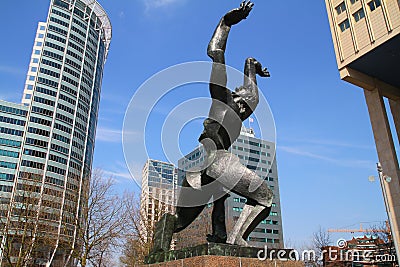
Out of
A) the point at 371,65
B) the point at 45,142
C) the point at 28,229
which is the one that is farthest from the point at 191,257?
the point at 45,142

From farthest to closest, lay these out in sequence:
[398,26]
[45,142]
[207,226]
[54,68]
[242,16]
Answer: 1. [54,68]
2. [45,142]
3. [207,226]
4. [398,26]
5. [242,16]

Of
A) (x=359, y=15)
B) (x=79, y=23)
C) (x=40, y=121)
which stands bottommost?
(x=359, y=15)

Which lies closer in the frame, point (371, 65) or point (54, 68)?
point (371, 65)

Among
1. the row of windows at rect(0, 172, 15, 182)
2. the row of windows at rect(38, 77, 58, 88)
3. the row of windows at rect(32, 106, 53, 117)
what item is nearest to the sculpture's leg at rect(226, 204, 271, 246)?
the row of windows at rect(0, 172, 15, 182)

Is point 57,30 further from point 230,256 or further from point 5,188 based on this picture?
point 230,256

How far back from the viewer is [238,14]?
760 cm

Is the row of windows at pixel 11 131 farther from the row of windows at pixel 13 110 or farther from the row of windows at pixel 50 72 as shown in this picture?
the row of windows at pixel 50 72

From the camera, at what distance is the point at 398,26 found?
Answer: 25906 mm

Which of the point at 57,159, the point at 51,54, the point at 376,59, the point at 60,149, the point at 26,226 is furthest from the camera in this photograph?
the point at 51,54

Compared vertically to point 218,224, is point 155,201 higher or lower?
higher

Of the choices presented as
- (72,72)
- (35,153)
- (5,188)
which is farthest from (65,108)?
(5,188)

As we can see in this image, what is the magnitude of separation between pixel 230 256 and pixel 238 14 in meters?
5.25

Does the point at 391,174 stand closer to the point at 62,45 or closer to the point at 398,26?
the point at 398,26

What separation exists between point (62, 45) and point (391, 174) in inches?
3160
